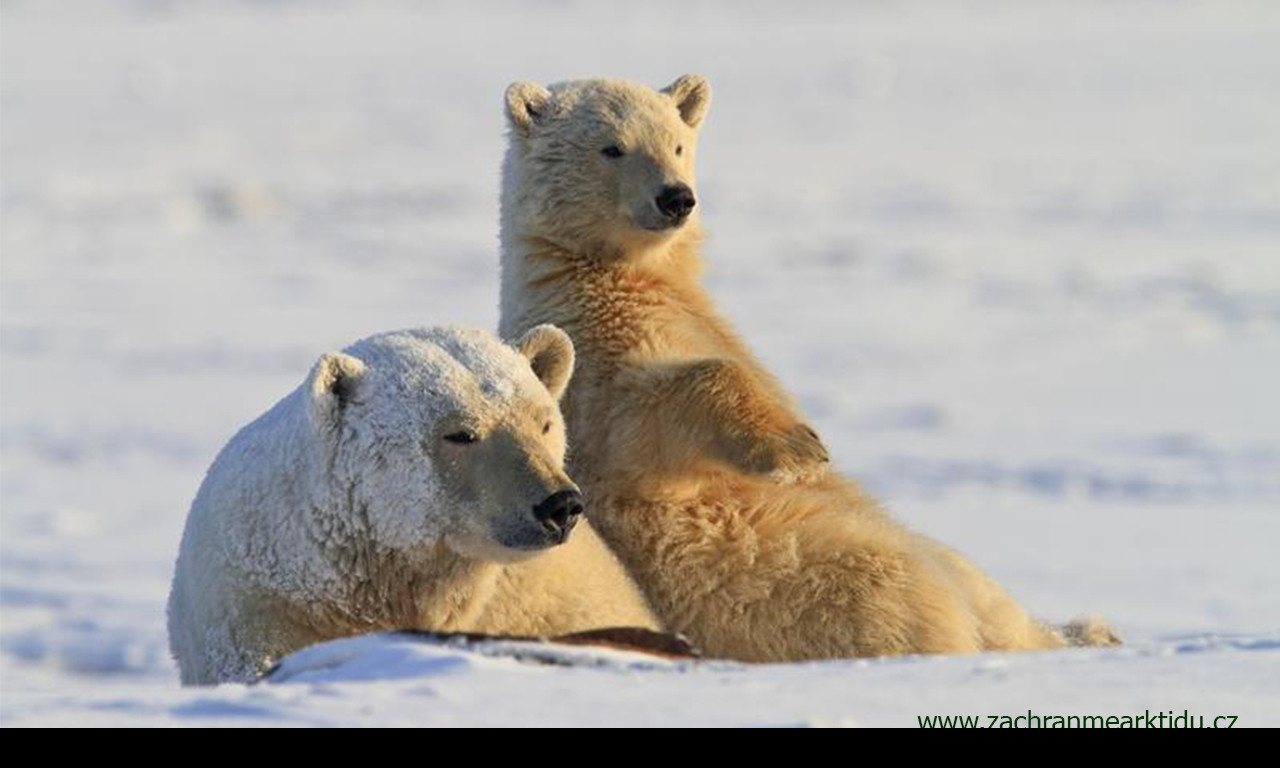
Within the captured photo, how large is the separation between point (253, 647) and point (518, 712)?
1.53m

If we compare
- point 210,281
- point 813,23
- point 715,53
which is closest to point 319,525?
point 210,281

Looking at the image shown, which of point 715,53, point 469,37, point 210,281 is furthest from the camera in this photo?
point 469,37

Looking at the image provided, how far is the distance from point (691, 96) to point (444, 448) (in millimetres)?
2223

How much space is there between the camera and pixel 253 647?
482 cm

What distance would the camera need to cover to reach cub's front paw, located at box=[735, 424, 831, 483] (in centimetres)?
562

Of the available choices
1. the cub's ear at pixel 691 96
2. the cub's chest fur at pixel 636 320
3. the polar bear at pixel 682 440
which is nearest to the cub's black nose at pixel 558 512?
the polar bear at pixel 682 440

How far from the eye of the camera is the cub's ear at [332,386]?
484cm

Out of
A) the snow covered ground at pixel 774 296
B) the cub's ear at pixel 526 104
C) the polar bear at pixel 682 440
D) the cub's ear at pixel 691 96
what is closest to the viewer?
the snow covered ground at pixel 774 296

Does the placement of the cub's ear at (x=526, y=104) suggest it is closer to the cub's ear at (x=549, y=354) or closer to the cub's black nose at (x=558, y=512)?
the cub's ear at (x=549, y=354)

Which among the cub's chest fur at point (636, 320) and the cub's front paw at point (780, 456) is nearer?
the cub's front paw at point (780, 456)

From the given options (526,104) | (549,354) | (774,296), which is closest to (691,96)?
(526,104)

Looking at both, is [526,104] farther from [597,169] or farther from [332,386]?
[332,386]

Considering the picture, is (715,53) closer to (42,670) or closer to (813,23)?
(813,23)

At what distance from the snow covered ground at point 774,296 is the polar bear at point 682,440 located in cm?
104
